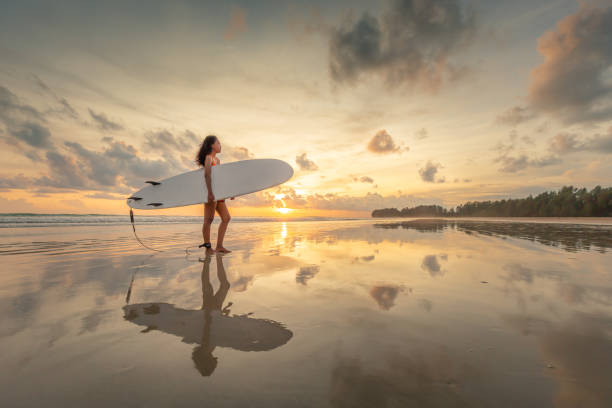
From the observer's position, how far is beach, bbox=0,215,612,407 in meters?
1.16

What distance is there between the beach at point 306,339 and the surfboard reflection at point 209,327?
13 mm

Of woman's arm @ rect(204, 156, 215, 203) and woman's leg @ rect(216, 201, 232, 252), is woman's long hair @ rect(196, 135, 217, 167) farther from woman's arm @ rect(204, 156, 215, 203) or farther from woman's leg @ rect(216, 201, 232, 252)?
woman's leg @ rect(216, 201, 232, 252)

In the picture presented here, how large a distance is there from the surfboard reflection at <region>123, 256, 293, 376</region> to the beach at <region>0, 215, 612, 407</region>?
13 mm

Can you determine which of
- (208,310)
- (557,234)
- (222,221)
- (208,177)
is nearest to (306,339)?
(208,310)

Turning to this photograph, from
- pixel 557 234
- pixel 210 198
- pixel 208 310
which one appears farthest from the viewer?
pixel 557 234

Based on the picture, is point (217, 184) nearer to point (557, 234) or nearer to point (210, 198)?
point (210, 198)

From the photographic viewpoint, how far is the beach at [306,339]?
1156mm

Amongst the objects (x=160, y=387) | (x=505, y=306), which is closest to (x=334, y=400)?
(x=160, y=387)

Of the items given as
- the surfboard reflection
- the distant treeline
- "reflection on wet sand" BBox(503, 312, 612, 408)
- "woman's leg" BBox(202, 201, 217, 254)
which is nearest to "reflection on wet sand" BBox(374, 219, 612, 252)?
"reflection on wet sand" BBox(503, 312, 612, 408)

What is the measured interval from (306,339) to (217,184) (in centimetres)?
471

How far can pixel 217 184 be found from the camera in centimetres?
564

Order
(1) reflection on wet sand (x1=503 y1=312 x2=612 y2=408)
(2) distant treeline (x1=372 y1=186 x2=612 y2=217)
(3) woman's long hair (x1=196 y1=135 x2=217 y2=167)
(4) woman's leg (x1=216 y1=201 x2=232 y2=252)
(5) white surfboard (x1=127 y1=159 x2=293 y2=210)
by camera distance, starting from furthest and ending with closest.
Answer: (2) distant treeline (x1=372 y1=186 x2=612 y2=217) → (5) white surfboard (x1=127 y1=159 x2=293 y2=210) → (3) woman's long hair (x1=196 y1=135 x2=217 y2=167) → (4) woman's leg (x1=216 y1=201 x2=232 y2=252) → (1) reflection on wet sand (x1=503 y1=312 x2=612 y2=408)

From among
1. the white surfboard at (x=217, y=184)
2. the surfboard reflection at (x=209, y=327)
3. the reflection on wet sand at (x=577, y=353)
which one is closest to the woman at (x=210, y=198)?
the white surfboard at (x=217, y=184)

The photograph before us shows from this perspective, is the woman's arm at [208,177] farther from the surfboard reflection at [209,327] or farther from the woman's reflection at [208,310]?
the surfboard reflection at [209,327]
